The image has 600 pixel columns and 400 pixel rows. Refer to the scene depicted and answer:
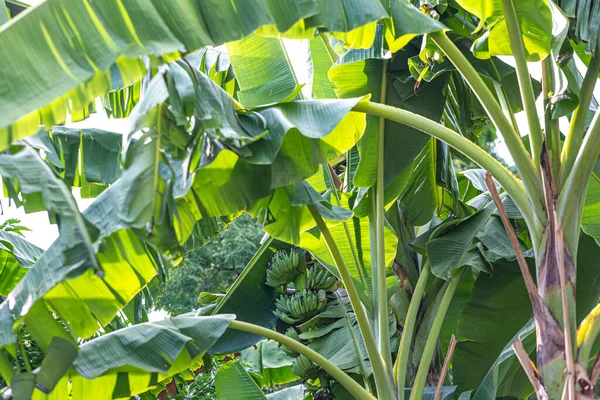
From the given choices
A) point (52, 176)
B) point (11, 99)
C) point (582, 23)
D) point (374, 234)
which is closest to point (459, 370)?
point (374, 234)

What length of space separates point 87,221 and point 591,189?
2.00m

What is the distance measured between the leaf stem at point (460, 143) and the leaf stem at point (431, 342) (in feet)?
2.13

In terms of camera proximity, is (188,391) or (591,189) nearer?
(591,189)

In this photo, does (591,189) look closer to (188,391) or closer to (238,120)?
(238,120)

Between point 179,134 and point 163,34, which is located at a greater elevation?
point 163,34

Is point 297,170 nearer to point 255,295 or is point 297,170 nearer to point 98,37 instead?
point 98,37

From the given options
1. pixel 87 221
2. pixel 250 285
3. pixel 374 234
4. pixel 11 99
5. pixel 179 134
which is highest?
pixel 11 99

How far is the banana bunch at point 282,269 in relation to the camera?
10.0 ft

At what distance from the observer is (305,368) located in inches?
119

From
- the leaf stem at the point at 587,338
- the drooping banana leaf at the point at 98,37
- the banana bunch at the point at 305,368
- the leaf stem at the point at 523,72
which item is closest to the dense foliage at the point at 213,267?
the banana bunch at the point at 305,368

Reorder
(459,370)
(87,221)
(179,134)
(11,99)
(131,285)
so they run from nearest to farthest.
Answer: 1. (11,99)
2. (87,221)
3. (179,134)
4. (131,285)
5. (459,370)

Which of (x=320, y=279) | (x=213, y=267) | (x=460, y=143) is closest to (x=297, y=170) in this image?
(x=460, y=143)

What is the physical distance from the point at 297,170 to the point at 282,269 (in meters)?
1.16

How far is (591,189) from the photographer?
2688 mm
